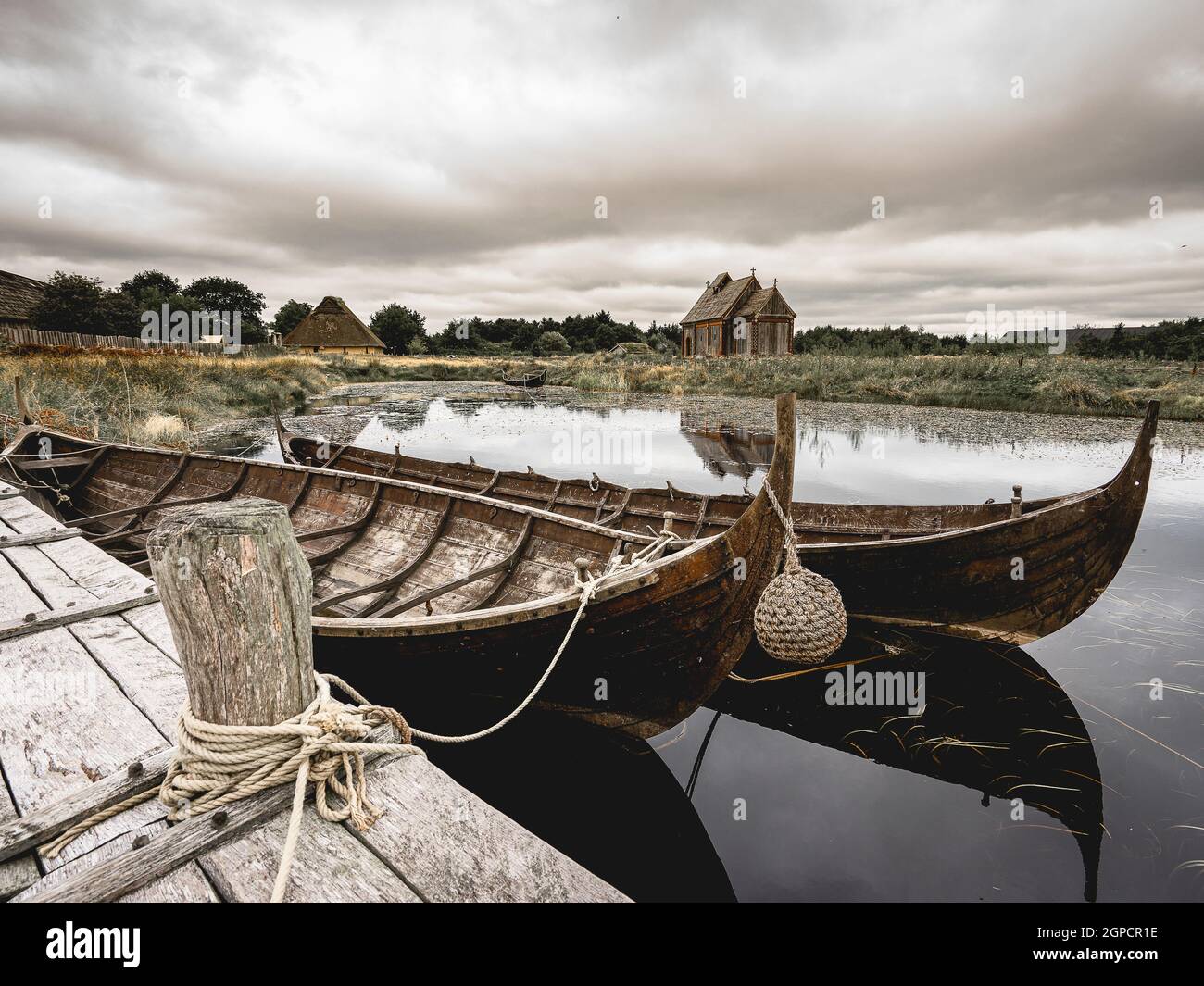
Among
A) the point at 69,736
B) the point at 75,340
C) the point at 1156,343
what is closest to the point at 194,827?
the point at 69,736

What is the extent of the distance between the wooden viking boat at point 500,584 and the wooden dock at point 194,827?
127 cm

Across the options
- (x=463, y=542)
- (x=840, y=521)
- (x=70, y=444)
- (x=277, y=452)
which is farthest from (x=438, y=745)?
(x=277, y=452)

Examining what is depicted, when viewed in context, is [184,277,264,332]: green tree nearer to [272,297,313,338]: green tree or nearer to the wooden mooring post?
[272,297,313,338]: green tree

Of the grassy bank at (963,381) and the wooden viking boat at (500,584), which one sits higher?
the grassy bank at (963,381)

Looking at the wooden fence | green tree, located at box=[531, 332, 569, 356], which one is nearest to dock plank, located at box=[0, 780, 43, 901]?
the wooden fence

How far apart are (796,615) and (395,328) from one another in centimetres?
6955

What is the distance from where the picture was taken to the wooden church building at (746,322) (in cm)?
3569

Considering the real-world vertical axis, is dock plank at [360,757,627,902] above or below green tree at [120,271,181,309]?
below

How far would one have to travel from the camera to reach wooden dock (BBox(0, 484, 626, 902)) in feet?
4.64

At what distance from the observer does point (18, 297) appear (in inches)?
1144

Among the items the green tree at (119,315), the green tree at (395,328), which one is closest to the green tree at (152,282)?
the green tree at (395,328)

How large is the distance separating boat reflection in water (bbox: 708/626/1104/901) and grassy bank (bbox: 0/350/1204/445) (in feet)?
44.7

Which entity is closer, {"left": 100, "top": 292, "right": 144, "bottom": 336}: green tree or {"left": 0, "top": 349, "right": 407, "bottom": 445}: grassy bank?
{"left": 0, "top": 349, "right": 407, "bottom": 445}: grassy bank

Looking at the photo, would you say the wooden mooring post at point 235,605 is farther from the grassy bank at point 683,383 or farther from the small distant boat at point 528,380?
the small distant boat at point 528,380
